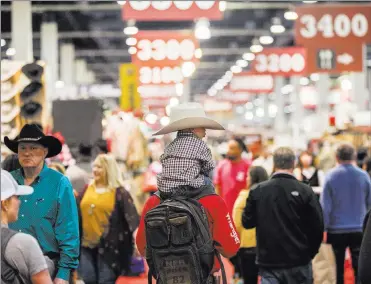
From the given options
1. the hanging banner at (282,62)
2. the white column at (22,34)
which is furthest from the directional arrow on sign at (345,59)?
the white column at (22,34)

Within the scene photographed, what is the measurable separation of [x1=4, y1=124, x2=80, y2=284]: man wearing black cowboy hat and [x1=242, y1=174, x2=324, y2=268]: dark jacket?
1.98 metres

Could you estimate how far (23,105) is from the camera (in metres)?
13.3

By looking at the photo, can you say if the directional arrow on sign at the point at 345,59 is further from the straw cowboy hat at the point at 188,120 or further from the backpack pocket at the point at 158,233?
the backpack pocket at the point at 158,233

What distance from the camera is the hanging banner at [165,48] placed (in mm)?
19828

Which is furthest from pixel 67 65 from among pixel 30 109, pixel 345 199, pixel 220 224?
pixel 220 224

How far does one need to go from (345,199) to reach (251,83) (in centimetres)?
2346

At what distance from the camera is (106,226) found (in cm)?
822

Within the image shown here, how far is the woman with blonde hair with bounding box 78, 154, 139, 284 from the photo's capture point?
8.19 meters

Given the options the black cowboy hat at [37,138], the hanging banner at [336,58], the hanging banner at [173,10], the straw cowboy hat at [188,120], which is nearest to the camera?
the straw cowboy hat at [188,120]

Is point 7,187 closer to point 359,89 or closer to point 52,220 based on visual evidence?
point 52,220

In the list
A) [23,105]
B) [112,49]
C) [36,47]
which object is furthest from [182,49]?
[112,49]

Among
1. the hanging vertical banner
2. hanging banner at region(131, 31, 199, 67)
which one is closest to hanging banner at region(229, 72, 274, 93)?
the hanging vertical banner

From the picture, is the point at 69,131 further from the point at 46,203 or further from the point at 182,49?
the point at 46,203

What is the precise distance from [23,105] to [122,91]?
17427 mm
